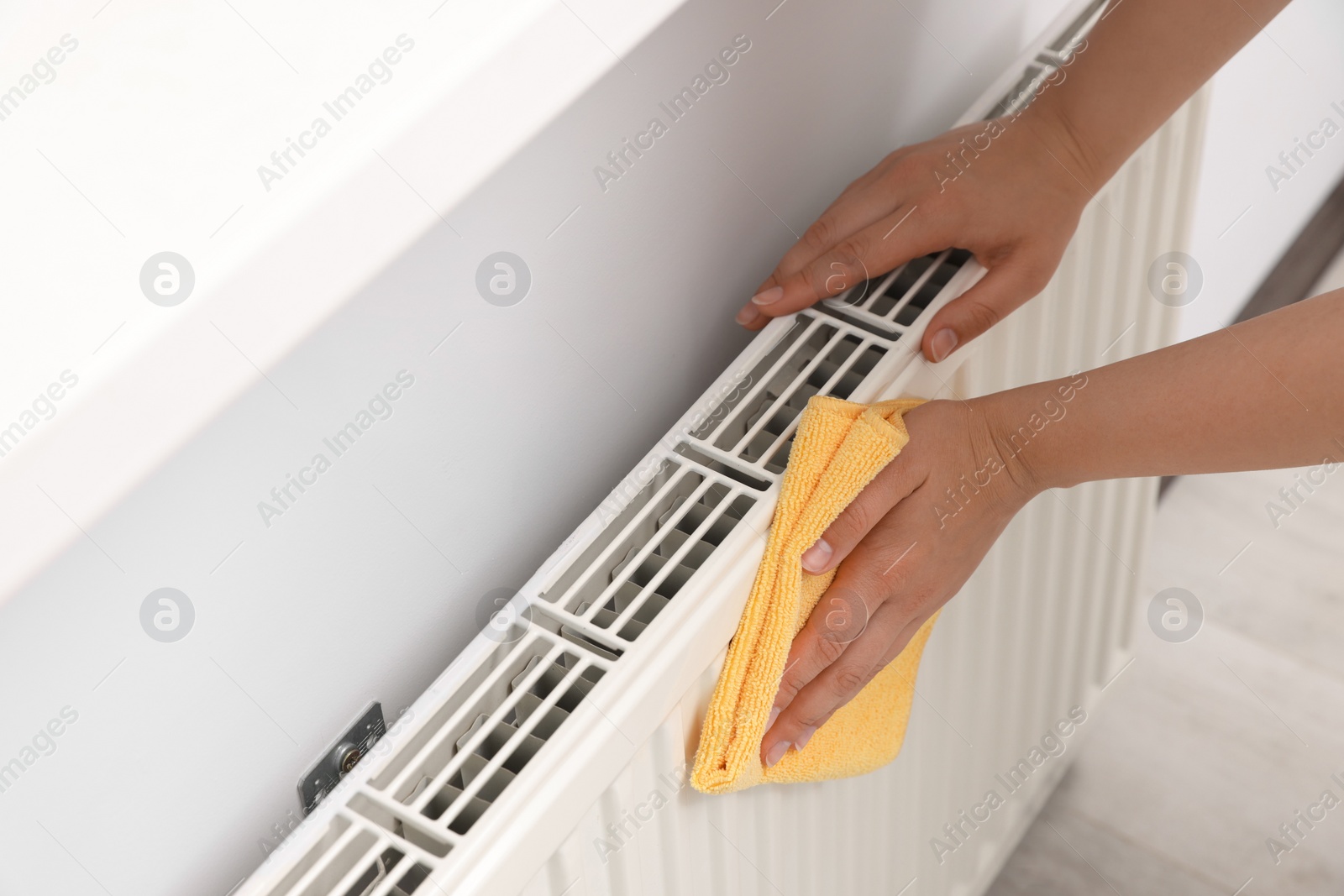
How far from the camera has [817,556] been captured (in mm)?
569

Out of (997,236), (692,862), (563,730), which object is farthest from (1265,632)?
(563,730)

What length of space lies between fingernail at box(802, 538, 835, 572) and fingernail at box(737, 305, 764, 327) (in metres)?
0.15

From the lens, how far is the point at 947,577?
2.06 feet

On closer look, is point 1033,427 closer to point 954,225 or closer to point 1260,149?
point 954,225

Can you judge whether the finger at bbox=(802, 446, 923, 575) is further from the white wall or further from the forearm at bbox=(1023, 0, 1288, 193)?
the white wall

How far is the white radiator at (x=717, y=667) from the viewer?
0.49 m

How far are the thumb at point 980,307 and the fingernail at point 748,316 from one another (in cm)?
9

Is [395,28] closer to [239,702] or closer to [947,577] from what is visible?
[239,702]

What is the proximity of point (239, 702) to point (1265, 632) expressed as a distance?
1239 mm

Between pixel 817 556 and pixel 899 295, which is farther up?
pixel 899 295

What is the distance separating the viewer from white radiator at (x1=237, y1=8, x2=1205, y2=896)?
49 centimetres

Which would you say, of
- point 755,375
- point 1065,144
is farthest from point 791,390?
point 1065,144

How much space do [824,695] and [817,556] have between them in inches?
3.1

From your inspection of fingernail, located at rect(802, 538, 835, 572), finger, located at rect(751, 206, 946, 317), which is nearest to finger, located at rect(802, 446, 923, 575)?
fingernail, located at rect(802, 538, 835, 572)
